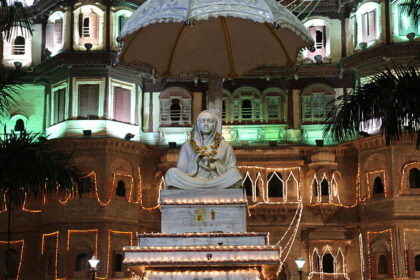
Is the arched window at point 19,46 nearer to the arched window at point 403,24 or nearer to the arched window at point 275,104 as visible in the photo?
the arched window at point 275,104

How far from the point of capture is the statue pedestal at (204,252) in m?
15.1

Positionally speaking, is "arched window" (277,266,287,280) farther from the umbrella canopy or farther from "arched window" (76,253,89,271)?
the umbrella canopy

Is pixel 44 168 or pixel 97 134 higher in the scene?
pixel 97 134

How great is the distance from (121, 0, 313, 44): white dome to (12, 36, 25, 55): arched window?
87.0 feet

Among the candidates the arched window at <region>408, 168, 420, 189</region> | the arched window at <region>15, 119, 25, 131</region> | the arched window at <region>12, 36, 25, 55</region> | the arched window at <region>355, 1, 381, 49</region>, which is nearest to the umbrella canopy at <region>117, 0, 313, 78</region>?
the arched window at <region>408, 168, 420, 189</region>

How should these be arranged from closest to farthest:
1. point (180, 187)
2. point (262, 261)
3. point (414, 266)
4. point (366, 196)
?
1. point (262, 261)
2. point (180, 187)
3. point (414, 266)
4. point (366, 196)

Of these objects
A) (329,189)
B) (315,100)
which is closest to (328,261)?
(329,189)

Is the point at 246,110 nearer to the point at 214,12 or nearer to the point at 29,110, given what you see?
the point at 29,110

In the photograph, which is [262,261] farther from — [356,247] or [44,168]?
[356,247]

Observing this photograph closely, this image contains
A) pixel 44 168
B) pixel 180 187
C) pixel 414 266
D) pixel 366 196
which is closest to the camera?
pixel 180 187

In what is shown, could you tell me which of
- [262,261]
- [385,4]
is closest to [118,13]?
[385,4]

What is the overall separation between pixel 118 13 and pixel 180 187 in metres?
26.3

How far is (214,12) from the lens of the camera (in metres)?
17.0

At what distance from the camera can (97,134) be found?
39125 mm
